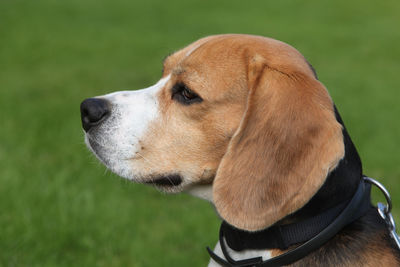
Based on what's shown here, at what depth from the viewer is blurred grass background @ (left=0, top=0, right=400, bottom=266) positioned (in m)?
4.89

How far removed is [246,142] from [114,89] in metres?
7.49

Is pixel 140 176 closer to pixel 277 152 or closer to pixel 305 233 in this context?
pixel 277 152

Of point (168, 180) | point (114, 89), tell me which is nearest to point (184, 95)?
point (168, 180)

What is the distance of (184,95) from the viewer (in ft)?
11.0

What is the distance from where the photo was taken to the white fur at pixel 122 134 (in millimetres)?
3238

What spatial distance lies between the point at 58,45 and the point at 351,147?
10.8 meters

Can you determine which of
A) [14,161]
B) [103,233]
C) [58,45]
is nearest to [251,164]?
[103,233]

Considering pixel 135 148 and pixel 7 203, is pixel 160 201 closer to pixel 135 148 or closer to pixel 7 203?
pixel 7 203

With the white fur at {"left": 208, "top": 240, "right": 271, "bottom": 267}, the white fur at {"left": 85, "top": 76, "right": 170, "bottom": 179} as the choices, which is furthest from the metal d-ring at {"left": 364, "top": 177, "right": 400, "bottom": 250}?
the white fur at {"left": 85, "top": 76, "right": 170, "bottom": 179}

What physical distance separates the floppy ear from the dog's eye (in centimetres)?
42

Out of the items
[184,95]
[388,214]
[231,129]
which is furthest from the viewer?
[184,95]

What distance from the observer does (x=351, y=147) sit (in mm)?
3008

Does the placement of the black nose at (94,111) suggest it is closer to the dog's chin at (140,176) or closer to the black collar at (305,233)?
the dog's chin at (140,176)

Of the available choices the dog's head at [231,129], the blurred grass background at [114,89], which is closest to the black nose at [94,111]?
the dog's head at [231,129]
